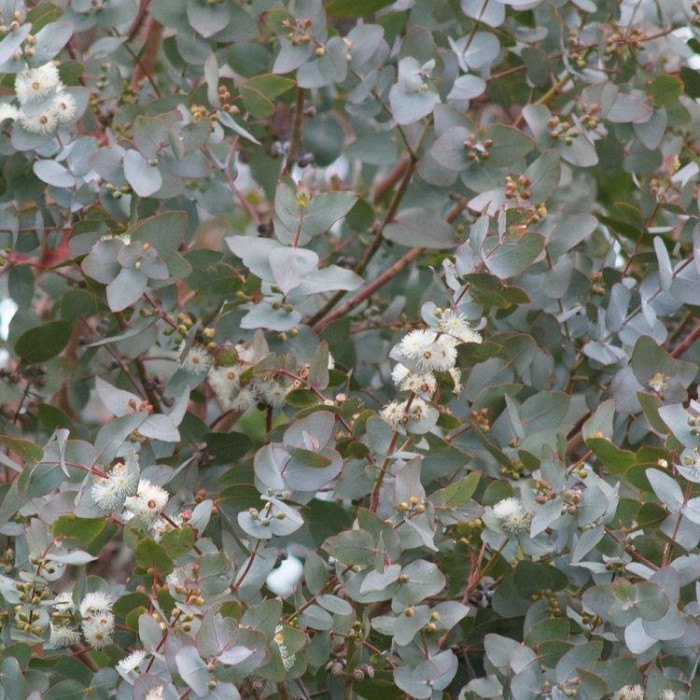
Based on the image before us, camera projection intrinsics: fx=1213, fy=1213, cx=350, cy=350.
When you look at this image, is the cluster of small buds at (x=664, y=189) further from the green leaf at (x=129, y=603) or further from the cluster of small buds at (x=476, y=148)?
the green leaf at (x=129, y=603)

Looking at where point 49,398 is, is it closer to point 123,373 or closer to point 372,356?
point 123,373

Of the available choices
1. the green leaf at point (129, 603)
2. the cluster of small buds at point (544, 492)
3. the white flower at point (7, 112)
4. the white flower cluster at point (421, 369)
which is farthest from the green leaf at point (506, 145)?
the green leaf at point (129, 603)

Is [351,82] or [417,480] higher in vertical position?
[351,82]

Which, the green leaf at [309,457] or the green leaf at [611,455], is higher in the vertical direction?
the green leaf at [309,457]

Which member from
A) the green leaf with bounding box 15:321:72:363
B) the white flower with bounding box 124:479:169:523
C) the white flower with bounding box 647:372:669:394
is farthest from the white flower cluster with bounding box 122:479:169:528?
the white flower with bounding box 647:372:669:394

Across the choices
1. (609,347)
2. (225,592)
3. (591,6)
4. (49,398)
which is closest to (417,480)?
(225,592)

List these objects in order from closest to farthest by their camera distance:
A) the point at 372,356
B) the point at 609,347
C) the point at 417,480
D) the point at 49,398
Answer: the point at 417,480
the point at 609,347
the point at 372,356
the point at 49,398

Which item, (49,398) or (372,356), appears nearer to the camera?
(372,356)
